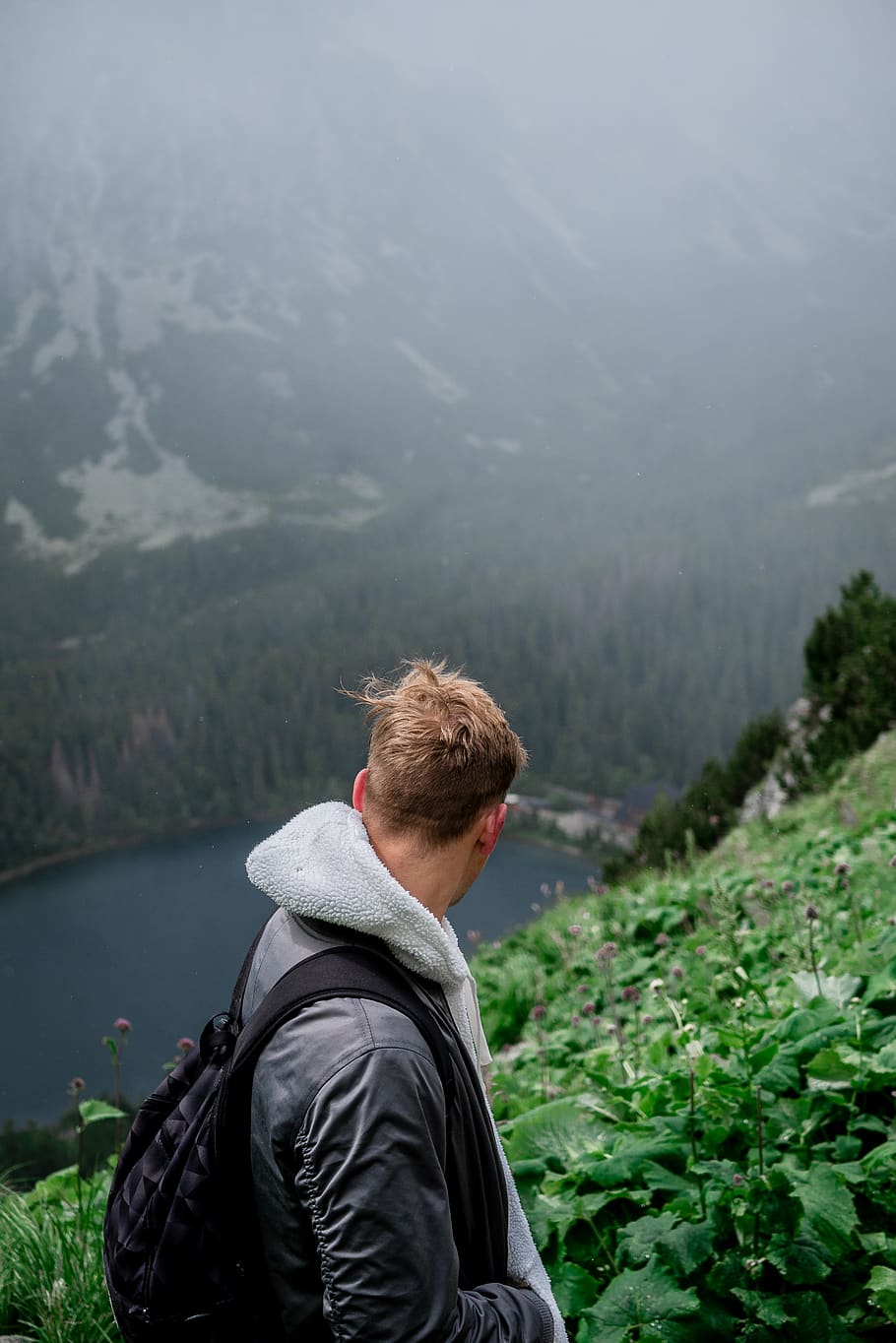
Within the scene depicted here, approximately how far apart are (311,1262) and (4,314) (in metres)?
65.9

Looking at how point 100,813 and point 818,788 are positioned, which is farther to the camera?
point 100,813

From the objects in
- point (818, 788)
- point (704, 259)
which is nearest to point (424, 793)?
point (818, 788)

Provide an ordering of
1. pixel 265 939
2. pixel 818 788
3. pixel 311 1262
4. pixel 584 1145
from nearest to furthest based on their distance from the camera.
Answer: pixel 311 1262, pixel 265 939, pixel 584 1145, pixel 818 788

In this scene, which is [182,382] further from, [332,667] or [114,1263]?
[114,1263]

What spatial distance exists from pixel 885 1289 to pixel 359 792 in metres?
1.31

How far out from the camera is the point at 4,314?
58.3 m

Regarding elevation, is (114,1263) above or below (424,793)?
below

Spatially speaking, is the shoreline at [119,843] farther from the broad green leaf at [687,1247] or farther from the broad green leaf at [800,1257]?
the broad green leaf at [800,1257]

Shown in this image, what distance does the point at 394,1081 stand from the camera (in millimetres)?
1176

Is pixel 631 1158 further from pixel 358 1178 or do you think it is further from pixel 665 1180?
pixel 358 1178

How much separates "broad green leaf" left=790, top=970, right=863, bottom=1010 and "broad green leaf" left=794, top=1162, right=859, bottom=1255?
612 millimetres

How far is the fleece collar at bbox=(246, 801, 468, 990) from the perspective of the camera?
1.33 meters

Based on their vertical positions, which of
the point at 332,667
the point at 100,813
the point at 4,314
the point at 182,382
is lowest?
the point at 100,813

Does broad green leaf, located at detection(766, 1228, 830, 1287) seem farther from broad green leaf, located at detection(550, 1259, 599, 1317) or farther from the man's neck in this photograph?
the man's neck
